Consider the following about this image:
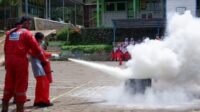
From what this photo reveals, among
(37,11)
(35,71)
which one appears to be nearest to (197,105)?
(35,71)

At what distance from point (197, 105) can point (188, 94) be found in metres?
0.92

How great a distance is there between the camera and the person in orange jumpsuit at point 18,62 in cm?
870

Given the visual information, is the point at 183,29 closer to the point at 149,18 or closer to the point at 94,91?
the point at 94,91

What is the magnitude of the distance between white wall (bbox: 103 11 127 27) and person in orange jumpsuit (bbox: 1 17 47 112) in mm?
31802

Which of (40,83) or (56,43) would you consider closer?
(40,83)

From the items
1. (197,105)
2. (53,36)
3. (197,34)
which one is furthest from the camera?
(53,36)

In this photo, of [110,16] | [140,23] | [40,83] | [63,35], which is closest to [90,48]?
[140,23]

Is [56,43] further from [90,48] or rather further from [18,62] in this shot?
[18,62]

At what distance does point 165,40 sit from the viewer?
11.4 m

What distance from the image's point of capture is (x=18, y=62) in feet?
28.7

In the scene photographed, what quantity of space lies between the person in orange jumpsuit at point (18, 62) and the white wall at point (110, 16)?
31802 millimetres

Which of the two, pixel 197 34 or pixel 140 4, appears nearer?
pixel 197 34

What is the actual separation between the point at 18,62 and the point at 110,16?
3289cm

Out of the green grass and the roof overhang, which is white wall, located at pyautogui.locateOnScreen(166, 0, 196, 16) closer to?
the roof overhang
